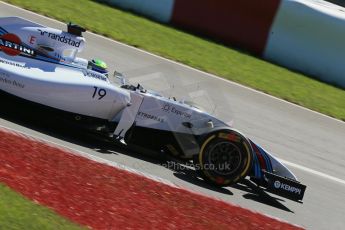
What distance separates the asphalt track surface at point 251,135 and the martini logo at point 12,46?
2.81 ft

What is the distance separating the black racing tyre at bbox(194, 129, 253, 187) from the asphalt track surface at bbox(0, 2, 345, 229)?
19cm

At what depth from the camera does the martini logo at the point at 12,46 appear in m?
8.38

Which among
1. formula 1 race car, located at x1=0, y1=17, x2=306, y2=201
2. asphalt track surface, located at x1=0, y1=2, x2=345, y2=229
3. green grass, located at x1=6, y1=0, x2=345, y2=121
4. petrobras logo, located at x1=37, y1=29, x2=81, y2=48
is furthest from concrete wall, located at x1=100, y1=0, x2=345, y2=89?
formula 1 race car, located at x1=0, y1=17, x2=306, y2=201

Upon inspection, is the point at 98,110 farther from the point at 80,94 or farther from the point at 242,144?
the point at 242,144

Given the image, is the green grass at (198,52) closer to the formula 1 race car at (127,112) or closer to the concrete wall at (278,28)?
the concrete wall at (278,28)

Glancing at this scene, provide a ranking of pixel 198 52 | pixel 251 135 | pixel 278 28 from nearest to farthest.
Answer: pixel 251 135 → pixel 198 52 → pixel 278 28

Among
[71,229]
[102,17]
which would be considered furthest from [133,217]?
[102,17]

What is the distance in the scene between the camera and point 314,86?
15555mm

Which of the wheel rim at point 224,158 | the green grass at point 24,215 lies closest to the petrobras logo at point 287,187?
the wheel rim at point 224,158

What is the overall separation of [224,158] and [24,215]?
Result: 10.9 feet

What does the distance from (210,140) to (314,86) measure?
785 centimetres

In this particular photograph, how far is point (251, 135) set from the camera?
1128cm

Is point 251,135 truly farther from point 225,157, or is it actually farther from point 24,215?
point 24,215

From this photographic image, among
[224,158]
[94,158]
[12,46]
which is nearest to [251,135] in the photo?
[224,158]
